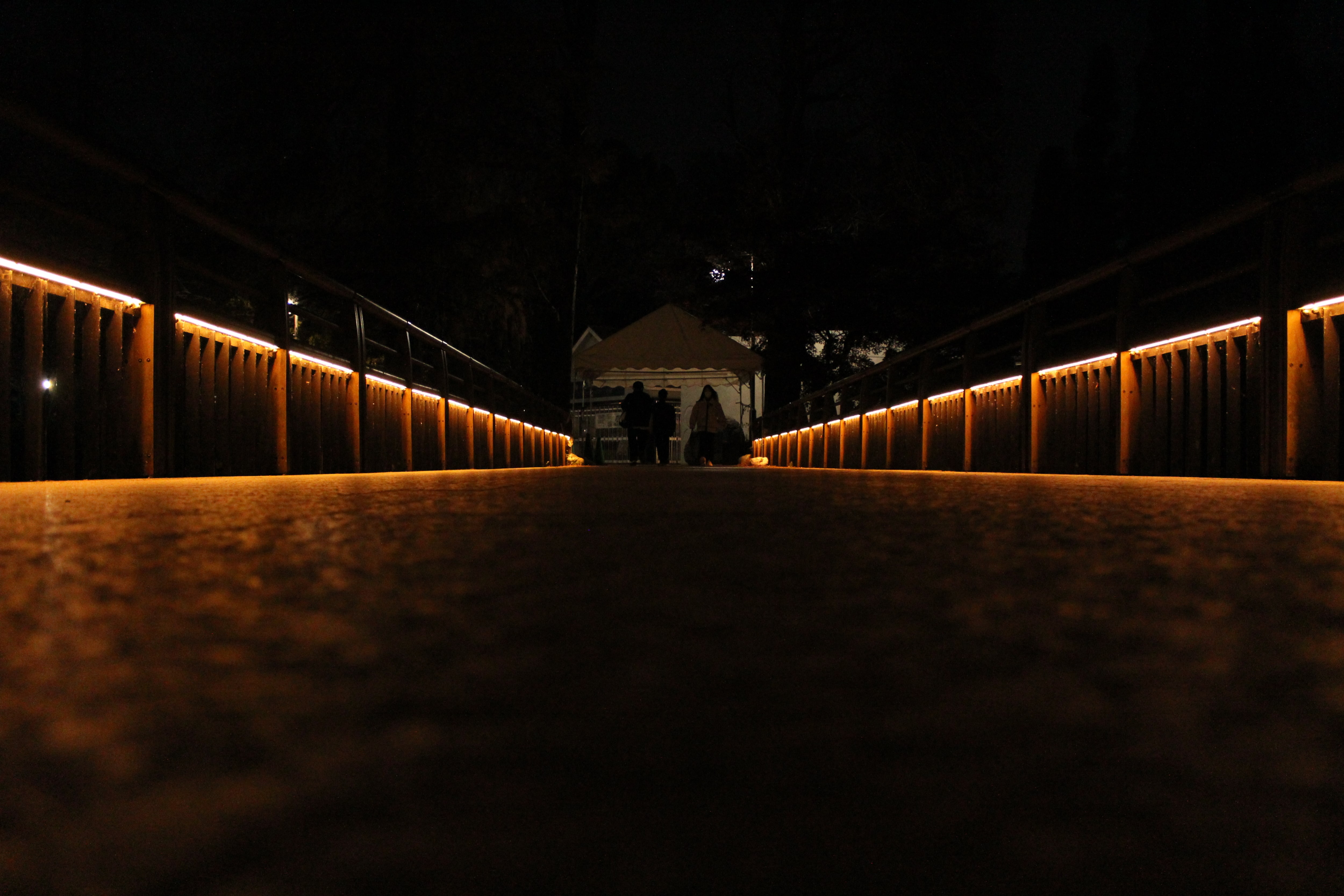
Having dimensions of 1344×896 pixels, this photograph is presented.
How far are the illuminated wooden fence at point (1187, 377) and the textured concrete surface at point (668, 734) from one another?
3.77m

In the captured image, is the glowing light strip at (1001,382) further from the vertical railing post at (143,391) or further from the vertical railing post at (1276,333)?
the vertical railing post at (143,391)

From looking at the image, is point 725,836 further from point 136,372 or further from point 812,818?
point 136,372

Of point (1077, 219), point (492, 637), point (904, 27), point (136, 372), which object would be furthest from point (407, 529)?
point (1077, 219)

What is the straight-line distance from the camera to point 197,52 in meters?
15.8

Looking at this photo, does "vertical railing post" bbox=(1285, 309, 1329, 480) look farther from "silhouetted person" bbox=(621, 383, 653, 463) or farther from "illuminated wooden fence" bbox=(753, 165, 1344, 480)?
"silhouetted person" bbox=(621, 383, 653, 463)

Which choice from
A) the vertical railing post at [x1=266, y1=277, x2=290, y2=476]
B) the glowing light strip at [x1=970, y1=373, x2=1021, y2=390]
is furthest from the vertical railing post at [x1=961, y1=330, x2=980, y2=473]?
the vertical railing post at [x1=266, y1=277, x2=290, y2=476]

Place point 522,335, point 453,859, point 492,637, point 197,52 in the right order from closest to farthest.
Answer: point 453,859 → point 492,637 → point 197,52 → point 522,335

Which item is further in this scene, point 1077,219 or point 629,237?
point 629,237

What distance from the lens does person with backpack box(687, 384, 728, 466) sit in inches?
641

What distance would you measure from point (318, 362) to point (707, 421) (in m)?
11.0

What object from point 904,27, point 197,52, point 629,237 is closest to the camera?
point 197,52

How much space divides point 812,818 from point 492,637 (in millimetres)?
226

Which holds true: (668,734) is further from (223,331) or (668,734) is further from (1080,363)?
(1080,363)

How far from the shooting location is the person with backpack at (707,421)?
1628 centimetres
